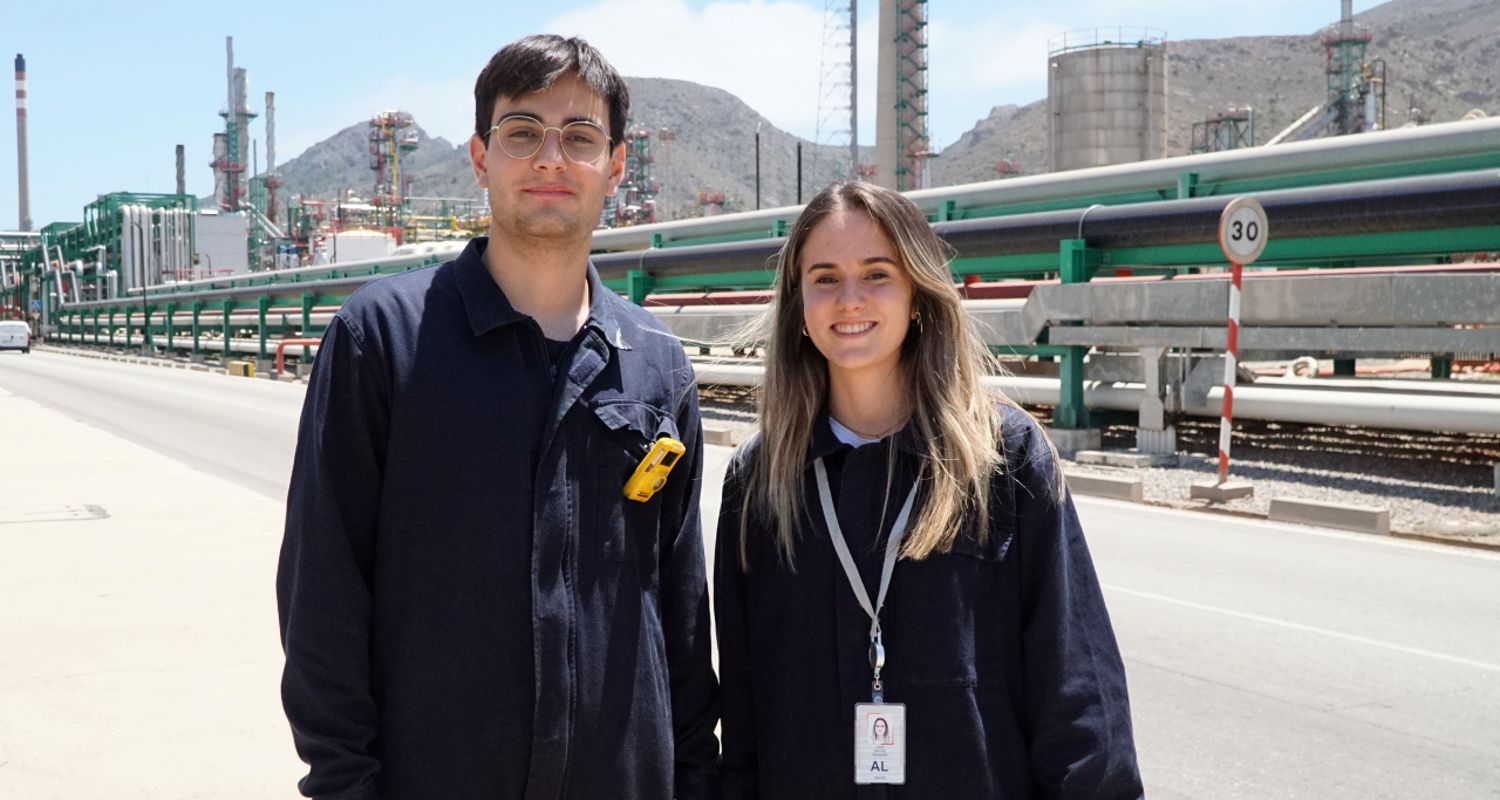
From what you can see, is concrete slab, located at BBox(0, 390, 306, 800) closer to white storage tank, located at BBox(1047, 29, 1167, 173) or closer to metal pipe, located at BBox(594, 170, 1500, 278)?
metal pipe, located at BBox(594, 170, 1500, 278)

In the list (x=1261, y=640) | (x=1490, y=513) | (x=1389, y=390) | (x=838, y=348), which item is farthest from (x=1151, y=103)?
(x=838, y=348)

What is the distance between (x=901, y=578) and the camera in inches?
88.7

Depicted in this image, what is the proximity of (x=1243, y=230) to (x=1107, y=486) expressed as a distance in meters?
2.51

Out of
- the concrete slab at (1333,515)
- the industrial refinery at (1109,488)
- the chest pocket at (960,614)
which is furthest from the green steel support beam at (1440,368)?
the chest pocket at (960,614)

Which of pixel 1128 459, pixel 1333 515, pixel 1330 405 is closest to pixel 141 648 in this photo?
pixel 1333 515

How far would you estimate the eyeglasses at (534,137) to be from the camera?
236 centimetres

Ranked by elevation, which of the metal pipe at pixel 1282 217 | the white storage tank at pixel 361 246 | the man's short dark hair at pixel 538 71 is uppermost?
the white storage tank at pixel 361 246

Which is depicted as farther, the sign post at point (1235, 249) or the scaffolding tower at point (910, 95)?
the scaffolding tower at point (910, 95)

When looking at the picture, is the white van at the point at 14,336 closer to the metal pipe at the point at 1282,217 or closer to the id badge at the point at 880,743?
the metal pipe at the point at 1282,217

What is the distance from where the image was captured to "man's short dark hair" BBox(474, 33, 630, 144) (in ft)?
7.73

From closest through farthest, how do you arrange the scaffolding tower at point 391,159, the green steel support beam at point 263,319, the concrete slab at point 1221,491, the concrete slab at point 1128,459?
the concrete slab at point 1221,491
the concrete slab at point 1128,459
the green steel support beam at point 263,319
the scaffolding tower at point 391,159

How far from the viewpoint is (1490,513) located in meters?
9.88

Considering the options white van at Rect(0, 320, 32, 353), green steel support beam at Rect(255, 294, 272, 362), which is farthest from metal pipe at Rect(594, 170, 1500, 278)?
white van at Rect(0, 320, 32, 353)

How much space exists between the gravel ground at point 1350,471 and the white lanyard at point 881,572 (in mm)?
7261
